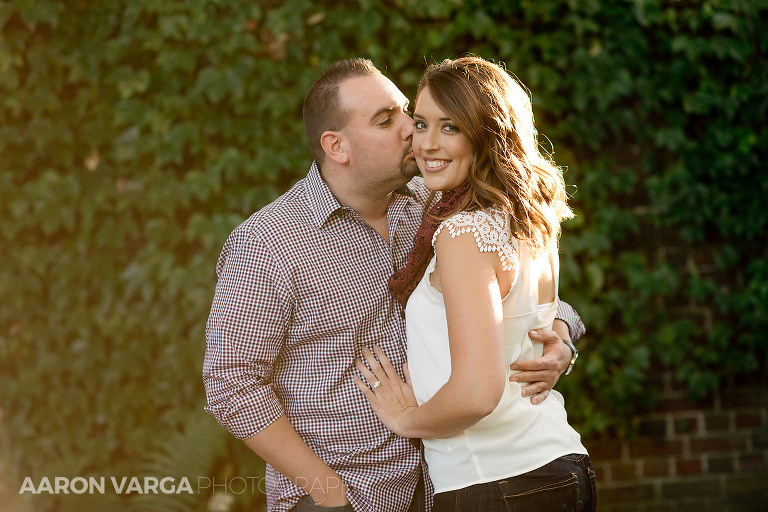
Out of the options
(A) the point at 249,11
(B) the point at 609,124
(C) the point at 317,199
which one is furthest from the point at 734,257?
(A) the point at 249,11

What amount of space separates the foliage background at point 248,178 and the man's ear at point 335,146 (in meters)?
0.80

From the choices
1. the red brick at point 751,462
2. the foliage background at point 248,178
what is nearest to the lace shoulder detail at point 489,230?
the foliage background at point 248,178

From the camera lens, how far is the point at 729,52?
10.1 ft

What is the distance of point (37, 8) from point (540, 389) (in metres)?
2.53

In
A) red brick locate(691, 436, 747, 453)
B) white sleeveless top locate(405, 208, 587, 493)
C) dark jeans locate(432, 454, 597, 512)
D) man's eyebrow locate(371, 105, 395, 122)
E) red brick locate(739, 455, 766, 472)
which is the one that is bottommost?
red brick locate(739, 455, 766, 472)

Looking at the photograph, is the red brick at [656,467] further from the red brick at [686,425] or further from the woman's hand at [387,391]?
the woman's hand at [387,391]

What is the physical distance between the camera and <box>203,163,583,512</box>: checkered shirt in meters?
1.83

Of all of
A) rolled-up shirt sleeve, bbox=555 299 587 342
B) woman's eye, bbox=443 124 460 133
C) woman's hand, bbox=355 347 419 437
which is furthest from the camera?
rolled-up shirt sleeve, bbox=555 299 587 342

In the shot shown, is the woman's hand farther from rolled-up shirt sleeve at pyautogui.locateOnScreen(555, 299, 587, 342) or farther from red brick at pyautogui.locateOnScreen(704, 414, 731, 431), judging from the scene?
red brick at pyautogui.locateOnScreen(704, 414, 731, 431)

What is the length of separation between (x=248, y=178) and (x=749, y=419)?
257cm

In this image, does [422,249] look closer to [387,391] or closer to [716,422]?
[387,391]

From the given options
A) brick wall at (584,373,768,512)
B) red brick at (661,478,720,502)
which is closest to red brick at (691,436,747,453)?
brick wall at (584,373,768,512)

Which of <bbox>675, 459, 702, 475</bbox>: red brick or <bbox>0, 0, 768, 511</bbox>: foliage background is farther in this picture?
<bbox>675, 459, 702, 475</bbox>: red brick

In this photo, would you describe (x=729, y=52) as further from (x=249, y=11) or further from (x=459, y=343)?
(x=459, y=343)
